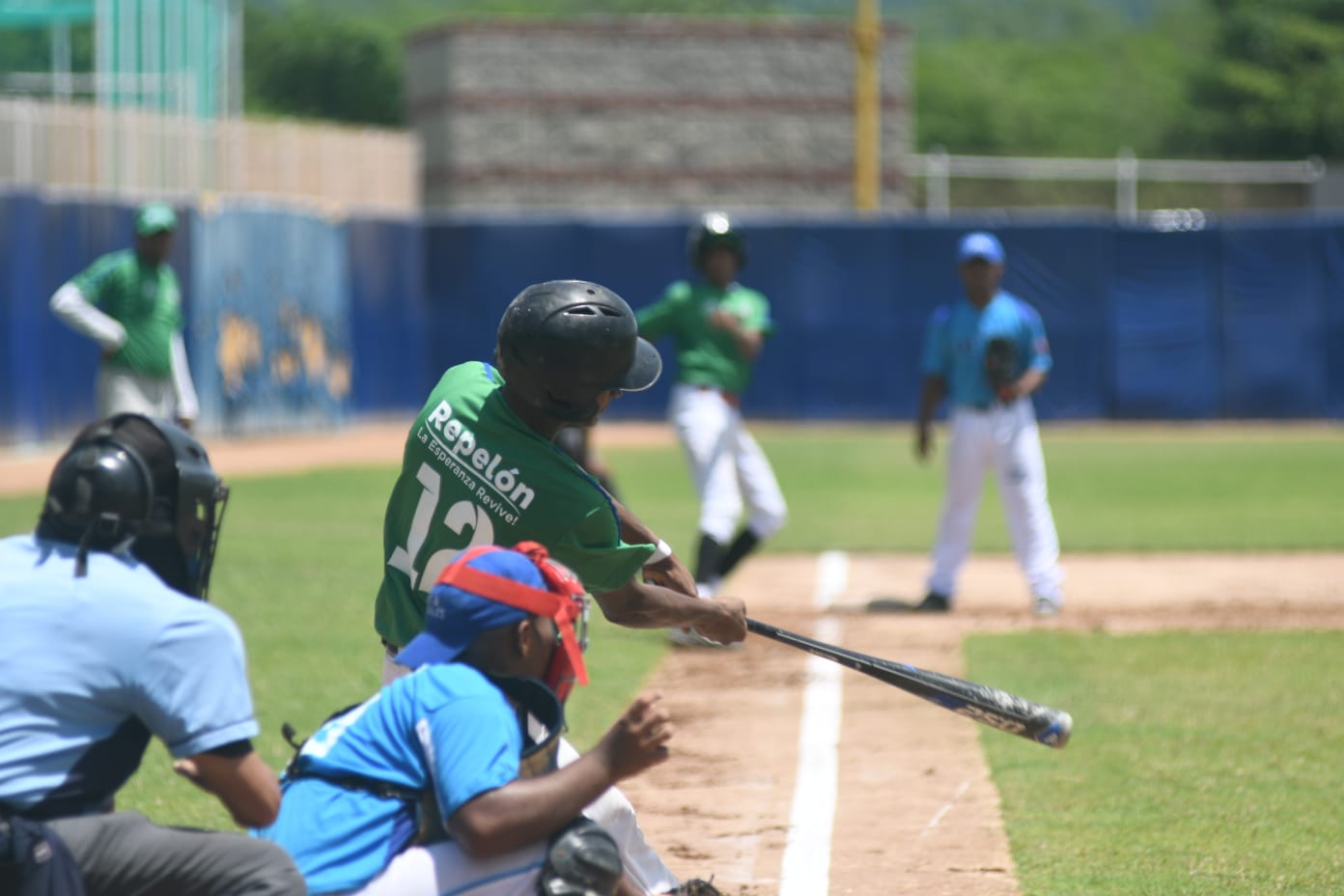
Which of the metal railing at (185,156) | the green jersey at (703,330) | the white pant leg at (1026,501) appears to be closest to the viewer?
the green jersey at (703,330)

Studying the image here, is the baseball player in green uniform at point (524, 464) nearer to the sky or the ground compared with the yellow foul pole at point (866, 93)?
nearer to the ground

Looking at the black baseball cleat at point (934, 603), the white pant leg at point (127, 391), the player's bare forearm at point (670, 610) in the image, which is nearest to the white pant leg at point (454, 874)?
the player's bare forearm at point (670, 610)

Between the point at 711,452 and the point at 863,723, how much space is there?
2756 mm

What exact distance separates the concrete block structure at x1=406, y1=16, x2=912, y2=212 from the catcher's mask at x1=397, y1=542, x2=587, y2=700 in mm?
36411

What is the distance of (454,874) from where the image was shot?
3.88 metres

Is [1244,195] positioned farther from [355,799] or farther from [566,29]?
[355,799]

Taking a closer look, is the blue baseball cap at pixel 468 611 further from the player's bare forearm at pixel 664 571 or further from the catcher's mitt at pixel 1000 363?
the catcher's mitt at pixel 1000 363

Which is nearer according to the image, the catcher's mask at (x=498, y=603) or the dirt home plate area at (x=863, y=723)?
the catcher's mask at (x=498, y=603)

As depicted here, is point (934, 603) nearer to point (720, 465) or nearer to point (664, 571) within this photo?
point (720, 465)

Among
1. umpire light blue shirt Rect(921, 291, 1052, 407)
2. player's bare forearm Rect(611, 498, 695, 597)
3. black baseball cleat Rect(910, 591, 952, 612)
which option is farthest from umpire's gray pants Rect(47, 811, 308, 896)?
umpire light blue shirt Rect(921, 291, 1052, 407)

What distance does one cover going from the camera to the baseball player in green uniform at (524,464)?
4.69m

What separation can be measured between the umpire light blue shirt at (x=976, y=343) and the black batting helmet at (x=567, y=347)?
6515 mm

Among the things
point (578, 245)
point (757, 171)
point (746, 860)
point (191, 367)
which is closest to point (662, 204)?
point (757, 171)

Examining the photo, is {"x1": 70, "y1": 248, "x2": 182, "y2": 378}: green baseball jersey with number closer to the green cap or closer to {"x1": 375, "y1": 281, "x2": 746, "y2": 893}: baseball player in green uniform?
the green cap
